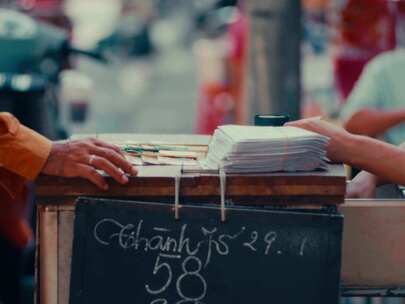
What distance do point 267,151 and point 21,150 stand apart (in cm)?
63

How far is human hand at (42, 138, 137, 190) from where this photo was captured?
3.18 meters

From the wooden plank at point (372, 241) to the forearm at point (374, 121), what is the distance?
1383 millimetres

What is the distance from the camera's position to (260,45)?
7.15 meters

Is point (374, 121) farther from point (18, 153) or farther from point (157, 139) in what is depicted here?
point (18, 153)

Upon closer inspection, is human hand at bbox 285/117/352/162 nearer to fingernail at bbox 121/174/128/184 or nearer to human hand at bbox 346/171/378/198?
human hand at bbox 346/171/378/198

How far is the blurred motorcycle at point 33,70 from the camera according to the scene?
7086 millimetres

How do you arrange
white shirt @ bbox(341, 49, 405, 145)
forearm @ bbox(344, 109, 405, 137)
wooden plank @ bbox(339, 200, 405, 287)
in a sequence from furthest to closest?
1. white shirt @ bbox(341, 49, 405, 145)
2. forearm @ bbox(344, 109, 405, 137)
3. wooden plank @ bbox(339, 200, 405, 287)

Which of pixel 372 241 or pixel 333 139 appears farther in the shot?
pixel 333 139

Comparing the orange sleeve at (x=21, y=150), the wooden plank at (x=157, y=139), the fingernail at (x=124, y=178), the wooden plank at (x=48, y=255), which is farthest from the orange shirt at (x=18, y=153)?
the wooden plank at (x=157, y=139)

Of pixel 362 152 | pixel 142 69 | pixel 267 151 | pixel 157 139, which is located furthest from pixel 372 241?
pixel 142 69

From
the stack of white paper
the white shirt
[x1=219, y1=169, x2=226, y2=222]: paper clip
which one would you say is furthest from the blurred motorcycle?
[x1=219, y1=169, x2=226, y2=222]: paper clip

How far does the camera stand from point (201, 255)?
3172mm

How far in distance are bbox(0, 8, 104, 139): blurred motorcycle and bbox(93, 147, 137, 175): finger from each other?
12.6ft

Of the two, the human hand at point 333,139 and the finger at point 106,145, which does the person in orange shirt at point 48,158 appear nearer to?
the finger at point 106,145
